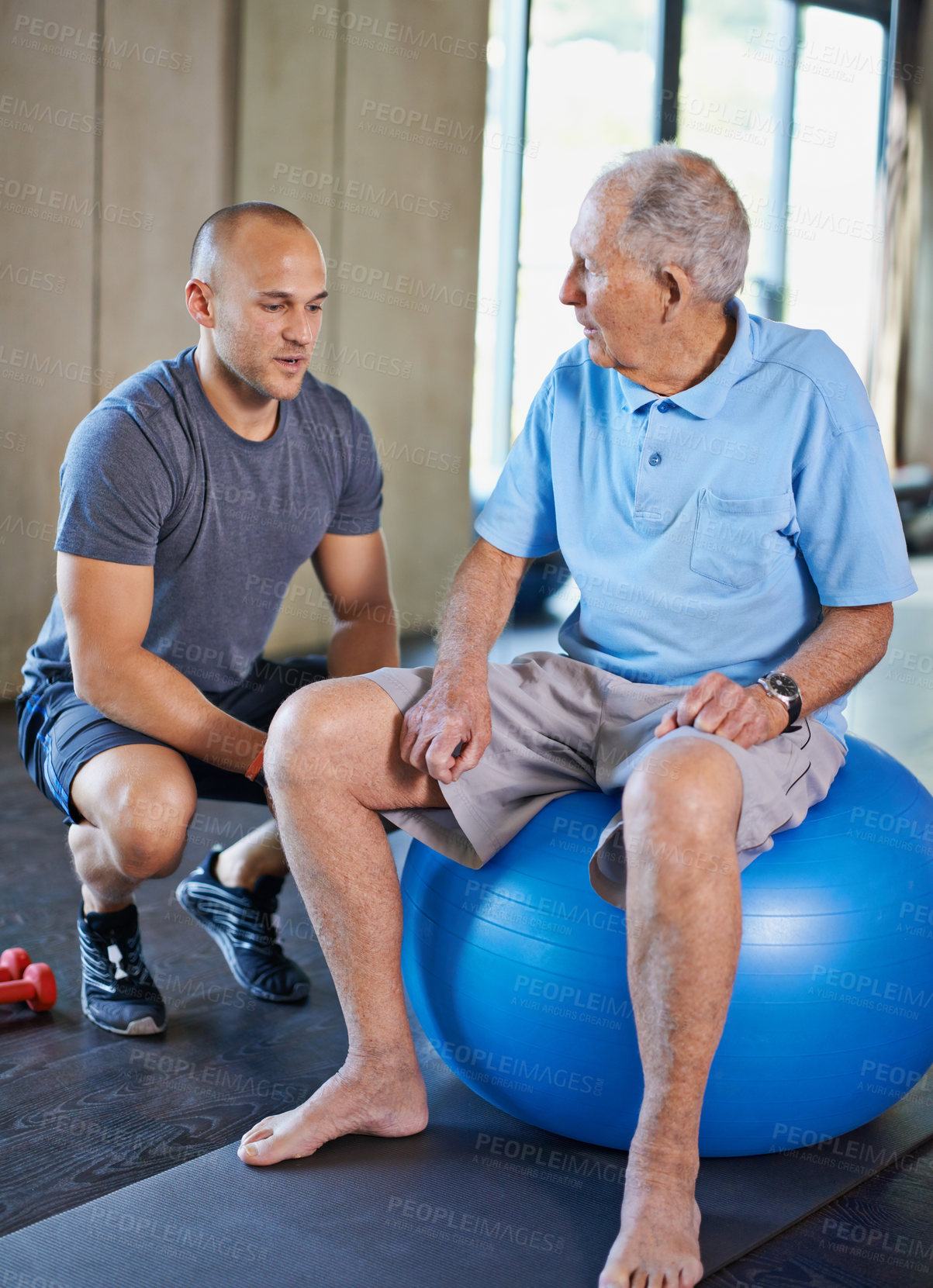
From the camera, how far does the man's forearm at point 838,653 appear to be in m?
1.42

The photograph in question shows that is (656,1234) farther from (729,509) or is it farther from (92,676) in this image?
(92,676)

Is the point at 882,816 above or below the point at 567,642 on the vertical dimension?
below

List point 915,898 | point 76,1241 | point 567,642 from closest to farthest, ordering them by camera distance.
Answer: point 76,1241 → point 915,898 → point 567,642

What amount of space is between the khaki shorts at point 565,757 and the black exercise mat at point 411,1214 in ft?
1.16

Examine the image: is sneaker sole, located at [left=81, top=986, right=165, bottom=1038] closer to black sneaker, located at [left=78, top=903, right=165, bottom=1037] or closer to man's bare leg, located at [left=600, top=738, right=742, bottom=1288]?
black sneaker, located at [left=78, top=903, right=165, bottom=1037]

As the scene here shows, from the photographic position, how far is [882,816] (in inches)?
56.7

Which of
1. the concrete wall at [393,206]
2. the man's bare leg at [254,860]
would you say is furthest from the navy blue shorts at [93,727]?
the concrete wall at [393,206]

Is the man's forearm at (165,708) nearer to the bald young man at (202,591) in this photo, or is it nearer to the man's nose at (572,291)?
the bald young man at (202,591)

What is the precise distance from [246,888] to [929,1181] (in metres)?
1.10

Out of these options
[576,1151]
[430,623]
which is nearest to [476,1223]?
[576,1151]

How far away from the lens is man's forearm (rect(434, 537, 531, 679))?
62.1 inches

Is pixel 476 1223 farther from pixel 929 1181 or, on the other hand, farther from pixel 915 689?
pixel 915 689

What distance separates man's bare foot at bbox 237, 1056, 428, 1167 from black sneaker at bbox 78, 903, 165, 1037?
0.38 meters

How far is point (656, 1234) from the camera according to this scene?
121cm
